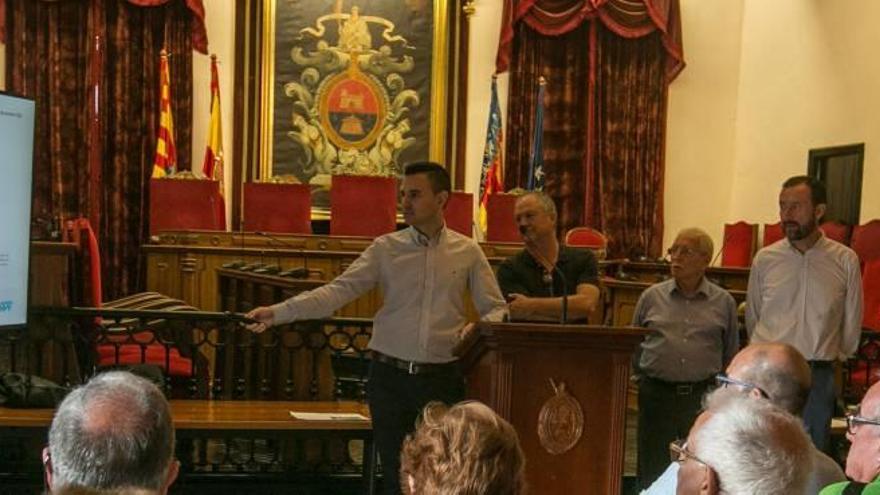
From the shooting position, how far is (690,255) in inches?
178

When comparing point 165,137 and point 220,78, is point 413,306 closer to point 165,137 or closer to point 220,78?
point 165,137

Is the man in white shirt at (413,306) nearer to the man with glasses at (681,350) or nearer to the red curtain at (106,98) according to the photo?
the man with glasses at (681,350)

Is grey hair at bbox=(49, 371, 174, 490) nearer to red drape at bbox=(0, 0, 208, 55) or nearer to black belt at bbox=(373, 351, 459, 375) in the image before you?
black belt at bbox=(373, 351, 459, 375)

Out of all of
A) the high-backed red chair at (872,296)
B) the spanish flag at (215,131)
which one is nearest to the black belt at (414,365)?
Result: the high-backed red chair at (872,296)

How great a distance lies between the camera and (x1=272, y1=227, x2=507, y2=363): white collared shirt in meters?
3.87

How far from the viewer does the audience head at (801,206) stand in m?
4.40

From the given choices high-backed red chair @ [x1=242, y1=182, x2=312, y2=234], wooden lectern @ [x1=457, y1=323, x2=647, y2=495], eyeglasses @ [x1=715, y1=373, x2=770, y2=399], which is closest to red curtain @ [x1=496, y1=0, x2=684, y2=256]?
high-backed red chair @ [x1=242, y1=182, x2=312, y2=234]

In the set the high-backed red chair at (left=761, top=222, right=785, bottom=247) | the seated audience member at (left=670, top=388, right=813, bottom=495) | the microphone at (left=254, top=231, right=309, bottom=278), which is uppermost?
the high-backed red chair at (left=761, top=222, right=785, bottom=247)

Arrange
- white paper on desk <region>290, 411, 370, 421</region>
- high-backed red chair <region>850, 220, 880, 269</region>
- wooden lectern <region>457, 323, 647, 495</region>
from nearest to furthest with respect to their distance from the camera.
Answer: wooden lectern <region>457, 323, 647, 495</region> < white paper on desk <region>290, 411, 370, 421</region> < high-backed red chair <region>850, 220, 880, 269</region>

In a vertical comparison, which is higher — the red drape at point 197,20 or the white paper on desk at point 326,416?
the red drape at point 197,20

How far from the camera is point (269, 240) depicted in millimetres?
8719

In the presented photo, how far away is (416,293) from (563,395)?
73 cm

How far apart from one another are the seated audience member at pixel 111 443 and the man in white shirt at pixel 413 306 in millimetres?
2200

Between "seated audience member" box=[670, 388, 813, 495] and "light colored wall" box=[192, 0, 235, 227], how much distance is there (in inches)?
396
